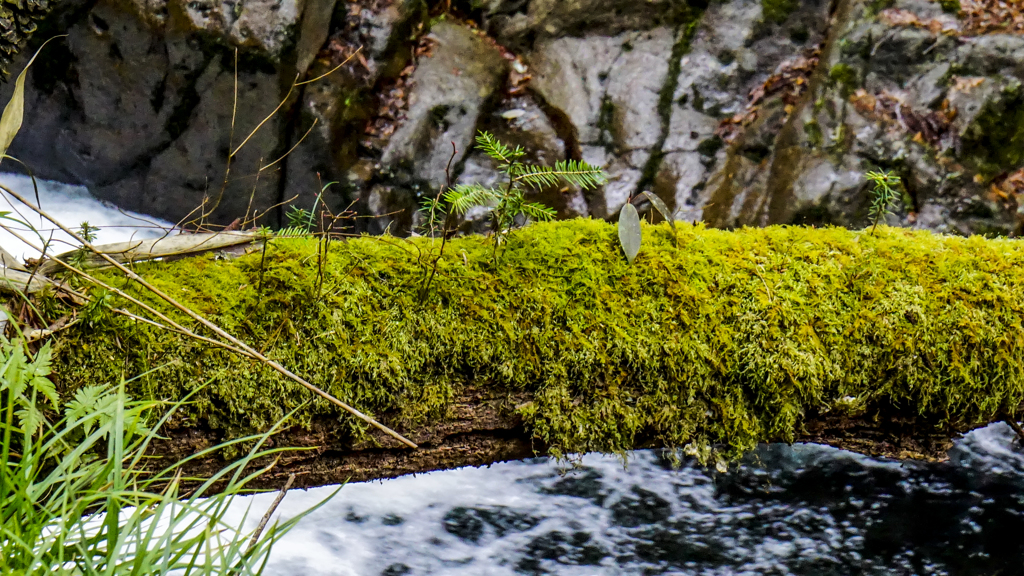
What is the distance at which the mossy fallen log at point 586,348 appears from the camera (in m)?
1.87

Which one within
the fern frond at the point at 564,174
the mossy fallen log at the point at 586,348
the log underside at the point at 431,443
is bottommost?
the log underside at the point at 431,443

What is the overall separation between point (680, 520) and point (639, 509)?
27 cm

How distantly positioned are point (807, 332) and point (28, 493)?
6.69ft

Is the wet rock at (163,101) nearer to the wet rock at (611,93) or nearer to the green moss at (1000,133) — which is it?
the wet rock at (611,93)

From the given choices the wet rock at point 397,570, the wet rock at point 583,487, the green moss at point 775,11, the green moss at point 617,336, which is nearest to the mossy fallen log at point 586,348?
the green moss at point 617,336

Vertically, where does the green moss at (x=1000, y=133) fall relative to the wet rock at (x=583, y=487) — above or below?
above

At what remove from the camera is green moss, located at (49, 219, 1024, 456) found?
1885mm

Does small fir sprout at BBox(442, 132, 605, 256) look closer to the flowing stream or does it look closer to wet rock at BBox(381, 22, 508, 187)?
the flowing stream

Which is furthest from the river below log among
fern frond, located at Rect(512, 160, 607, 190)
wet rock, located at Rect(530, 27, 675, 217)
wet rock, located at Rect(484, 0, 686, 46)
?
wet rock, located at Rect(484, 0, 686, 46)

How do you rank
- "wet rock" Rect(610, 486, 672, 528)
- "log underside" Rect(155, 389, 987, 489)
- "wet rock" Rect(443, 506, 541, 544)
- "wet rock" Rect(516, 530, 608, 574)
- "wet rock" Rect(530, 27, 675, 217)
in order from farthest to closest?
"wet rock" Rect(530, 27, 675, 217), "wet rock" Rect(610, 486, 672, 528), "wet rock" Rect(443, 506, 541, 544), "wet rock" Rect(516, 530, 608, 574), "log underside" Rect(155, 389, 987, 489)

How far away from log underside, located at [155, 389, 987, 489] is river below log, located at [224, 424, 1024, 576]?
5.86 ft

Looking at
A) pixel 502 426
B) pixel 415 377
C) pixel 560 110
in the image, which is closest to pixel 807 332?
pixel 502 426

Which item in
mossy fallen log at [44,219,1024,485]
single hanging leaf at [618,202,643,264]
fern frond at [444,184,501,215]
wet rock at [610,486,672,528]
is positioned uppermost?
fern frond at [444,184,501,215]

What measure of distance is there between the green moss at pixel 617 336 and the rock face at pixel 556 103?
3973 millimetres
